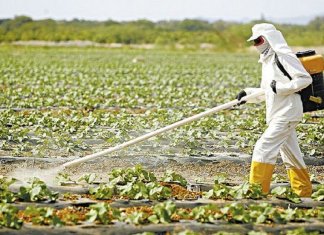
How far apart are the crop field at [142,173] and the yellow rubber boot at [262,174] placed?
21cm

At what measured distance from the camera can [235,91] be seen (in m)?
18.2

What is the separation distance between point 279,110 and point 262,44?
0.71m

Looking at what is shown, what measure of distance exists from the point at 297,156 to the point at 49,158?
323cm

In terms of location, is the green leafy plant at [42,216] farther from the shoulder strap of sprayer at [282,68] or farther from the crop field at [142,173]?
the shoulder strap of sprayer at [282,68]

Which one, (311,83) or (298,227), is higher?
(311,83)

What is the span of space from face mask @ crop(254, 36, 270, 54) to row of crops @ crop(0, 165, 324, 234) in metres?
1.40

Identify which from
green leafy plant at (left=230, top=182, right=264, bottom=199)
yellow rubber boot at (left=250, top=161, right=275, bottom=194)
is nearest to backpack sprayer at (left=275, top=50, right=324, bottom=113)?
yellow rubber boot at (left=250, top=161, right=275, bottom=194)

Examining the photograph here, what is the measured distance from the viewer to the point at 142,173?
673cm

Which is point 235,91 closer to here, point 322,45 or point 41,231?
point 41,231

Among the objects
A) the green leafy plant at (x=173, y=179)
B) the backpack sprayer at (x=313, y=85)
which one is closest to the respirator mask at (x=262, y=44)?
the backpack sprayer at (x=313, y=85)

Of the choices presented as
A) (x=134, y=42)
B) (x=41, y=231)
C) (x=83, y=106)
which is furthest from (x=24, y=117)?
(x=134, y=42)

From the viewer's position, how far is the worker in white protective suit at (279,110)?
21.0 ft

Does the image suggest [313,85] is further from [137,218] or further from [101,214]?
[101,214]

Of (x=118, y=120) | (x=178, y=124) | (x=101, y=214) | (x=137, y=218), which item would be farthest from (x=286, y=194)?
(x=118, y=120)
